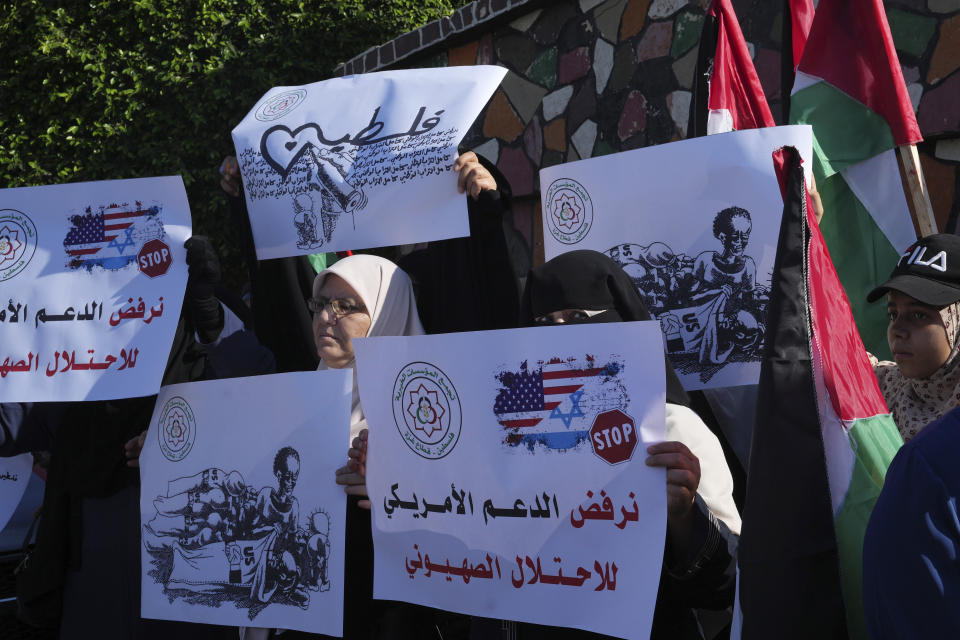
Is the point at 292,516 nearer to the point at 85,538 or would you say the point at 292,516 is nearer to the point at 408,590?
the point at 408,590

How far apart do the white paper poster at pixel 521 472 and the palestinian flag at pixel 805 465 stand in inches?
10.1

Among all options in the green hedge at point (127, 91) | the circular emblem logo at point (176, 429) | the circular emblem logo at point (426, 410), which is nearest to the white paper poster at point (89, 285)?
the circular emblem logo at point (176, 429)

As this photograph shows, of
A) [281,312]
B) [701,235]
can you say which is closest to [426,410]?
[701,235]

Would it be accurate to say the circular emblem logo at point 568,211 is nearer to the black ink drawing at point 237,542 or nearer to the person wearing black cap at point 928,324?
the person wearing black cap at point 928,324

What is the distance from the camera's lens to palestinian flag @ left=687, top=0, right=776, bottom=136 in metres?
3.13

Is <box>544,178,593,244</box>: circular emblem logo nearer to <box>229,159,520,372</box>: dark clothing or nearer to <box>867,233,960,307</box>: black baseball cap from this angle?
<box>229,159,520,372</box>: dark clothing

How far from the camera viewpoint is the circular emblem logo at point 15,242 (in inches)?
113

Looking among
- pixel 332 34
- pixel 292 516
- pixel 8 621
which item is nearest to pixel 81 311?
Answer: pixel 292 516

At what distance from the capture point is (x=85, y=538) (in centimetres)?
291

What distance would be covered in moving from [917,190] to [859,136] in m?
0.29

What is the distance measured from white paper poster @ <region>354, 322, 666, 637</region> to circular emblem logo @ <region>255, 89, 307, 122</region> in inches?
40.5

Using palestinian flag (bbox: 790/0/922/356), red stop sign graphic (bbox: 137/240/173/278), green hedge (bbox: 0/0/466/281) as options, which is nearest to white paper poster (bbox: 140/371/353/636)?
red stop sign graphic (bbox: 137/240/173/278)

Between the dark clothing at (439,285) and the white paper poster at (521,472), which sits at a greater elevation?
the dark clothing at (439,285)

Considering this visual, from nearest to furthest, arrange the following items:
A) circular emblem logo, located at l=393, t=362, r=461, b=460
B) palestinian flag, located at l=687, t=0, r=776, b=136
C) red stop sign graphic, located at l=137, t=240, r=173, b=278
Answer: circular emblem logo, located at l=393, t=362, r=461, b=460 → red stop sign graphic, located at l=137, t=240, r=173, b=278 → palestinian flag, located at l=687, t=0, r=776, b=136
